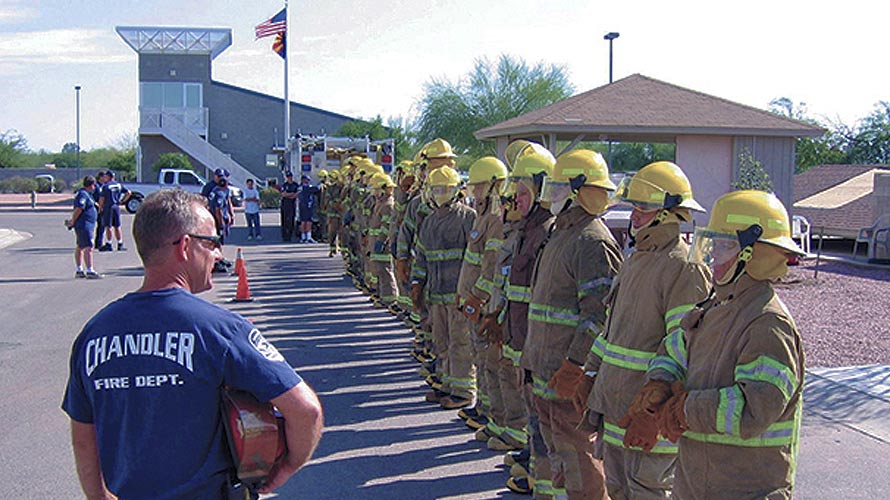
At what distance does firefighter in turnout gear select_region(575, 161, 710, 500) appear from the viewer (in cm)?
411

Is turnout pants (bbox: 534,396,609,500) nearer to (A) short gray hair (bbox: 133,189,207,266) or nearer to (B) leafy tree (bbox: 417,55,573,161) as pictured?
(A) short gray hair (bbox: 133,189,207,266)

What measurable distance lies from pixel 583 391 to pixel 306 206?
787 inches

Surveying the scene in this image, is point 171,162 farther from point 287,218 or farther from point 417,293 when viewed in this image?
point 417,293

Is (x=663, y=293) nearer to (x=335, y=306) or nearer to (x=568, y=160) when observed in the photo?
(x=568, y=160)

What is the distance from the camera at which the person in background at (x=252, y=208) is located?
2462 cm

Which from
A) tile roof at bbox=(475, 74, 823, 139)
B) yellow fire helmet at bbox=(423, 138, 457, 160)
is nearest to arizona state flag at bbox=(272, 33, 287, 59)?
tile roof at bbox=(475, 74, 823, 139)

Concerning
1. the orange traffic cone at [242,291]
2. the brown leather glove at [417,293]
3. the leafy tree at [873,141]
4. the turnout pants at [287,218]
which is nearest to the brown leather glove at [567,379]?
the brown leather glove at [417,293]

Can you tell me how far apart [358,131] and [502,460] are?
→ 42.4 m

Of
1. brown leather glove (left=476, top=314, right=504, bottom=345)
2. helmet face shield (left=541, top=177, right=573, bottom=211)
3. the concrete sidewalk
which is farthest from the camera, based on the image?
brown leather glove (left=476, top=314, right=504, bottom=345)

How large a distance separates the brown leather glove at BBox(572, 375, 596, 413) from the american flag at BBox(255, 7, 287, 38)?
3620 cm

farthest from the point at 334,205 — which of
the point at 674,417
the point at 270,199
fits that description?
the point at 270,199

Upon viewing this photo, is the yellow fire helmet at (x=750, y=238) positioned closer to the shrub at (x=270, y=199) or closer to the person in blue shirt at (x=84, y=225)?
the person in blue shirt at (x=84, y=225)

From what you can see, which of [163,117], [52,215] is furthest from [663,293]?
[163,117]

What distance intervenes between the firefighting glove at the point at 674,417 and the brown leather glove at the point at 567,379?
1.09m
